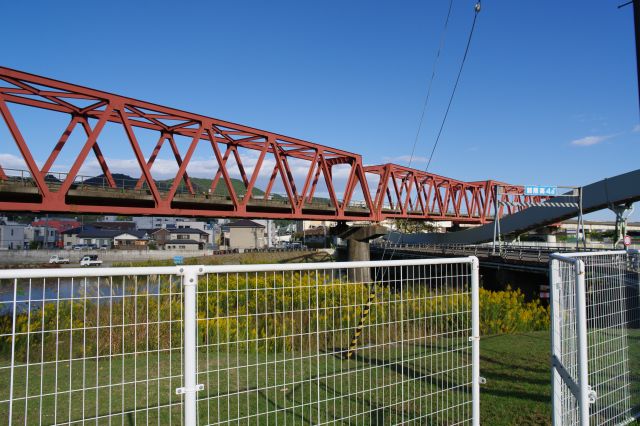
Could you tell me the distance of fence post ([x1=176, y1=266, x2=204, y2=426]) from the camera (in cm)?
274

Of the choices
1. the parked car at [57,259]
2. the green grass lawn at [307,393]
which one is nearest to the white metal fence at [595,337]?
the green grass lawn at [307,393]

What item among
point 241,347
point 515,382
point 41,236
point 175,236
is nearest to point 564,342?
point 515,382

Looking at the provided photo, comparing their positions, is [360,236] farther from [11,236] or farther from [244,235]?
[11,236]

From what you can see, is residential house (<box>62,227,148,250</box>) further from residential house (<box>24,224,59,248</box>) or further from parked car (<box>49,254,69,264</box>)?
parked car (<box>49,254,69,264</box>)

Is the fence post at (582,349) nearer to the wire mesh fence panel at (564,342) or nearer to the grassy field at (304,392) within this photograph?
the wire mesh fence panel at (564,342)

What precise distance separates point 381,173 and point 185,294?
147ft

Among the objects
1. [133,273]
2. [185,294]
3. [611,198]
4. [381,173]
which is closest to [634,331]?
[185,294]

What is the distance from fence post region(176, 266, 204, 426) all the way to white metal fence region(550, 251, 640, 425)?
2.83m

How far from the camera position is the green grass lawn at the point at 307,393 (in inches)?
169

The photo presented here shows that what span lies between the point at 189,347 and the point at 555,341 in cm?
293

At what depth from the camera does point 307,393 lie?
17.7 ft

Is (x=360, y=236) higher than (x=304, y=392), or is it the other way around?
(x=360, y=236)

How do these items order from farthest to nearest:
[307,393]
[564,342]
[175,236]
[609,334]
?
[175,236]
[307,393]
[609,334]
[564,342]

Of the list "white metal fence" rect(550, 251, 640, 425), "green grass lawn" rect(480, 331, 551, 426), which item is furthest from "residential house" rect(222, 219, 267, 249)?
"white metal fence" rect(550, 251, 640, 425)
